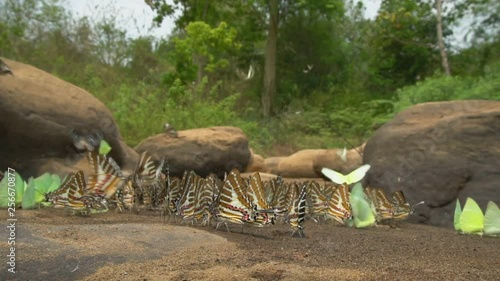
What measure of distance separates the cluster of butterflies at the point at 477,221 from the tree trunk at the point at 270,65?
21475 mm

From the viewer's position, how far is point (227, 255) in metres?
3.23

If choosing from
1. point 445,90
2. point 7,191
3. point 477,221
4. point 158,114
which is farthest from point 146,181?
point 445,90

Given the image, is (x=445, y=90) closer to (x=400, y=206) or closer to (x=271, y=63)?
(x=400, y=206)

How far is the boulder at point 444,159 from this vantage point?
6.42 meters

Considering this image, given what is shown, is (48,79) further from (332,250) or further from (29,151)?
(332,250)

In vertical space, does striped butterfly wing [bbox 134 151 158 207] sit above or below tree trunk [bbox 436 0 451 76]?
below

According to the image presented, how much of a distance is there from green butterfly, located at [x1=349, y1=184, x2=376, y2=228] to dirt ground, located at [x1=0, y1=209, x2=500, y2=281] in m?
0.67

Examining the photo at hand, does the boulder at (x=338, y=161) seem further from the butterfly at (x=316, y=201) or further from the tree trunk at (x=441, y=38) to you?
A: the tree trunk at (x=441, y=38)

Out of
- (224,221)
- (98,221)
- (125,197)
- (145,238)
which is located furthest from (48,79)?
(145,238)

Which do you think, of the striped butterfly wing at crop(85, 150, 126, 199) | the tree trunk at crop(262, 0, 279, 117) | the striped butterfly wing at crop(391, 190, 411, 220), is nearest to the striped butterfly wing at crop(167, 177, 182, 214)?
the striped butterfly wing at crop(85, 150, 126, 199)

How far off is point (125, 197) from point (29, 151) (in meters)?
2.19

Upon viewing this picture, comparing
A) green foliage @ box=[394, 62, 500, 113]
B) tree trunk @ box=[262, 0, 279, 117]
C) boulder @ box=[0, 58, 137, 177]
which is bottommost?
boulder @ box=[0, 58, 137, 177]

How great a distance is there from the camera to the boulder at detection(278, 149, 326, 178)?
14.3 meters

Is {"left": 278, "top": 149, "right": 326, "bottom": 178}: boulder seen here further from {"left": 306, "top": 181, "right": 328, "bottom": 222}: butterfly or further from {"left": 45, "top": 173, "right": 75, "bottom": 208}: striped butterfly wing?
{"left": 45, "top": 173, "right": 75, "bottom": 208}: striped butterfly wing
